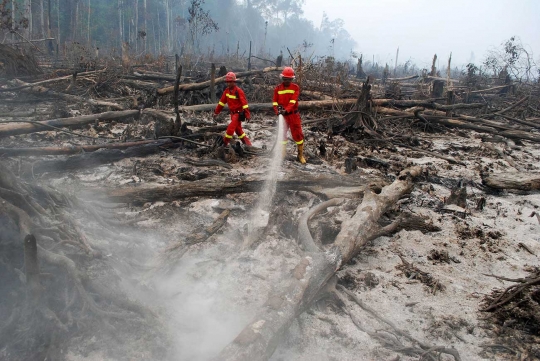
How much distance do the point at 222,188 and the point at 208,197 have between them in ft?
0.72

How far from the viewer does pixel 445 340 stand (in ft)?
8.36

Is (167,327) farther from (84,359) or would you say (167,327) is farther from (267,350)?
(267,350)

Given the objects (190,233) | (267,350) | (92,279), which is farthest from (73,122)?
(267,350)

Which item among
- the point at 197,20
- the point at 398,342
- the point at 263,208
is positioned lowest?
the point at 398,342

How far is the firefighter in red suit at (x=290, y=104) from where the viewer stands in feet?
22.0

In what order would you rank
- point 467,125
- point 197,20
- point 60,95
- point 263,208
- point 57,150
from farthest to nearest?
1. point 197,20
2. point 60,95
3. point 467,125
4. point 57,150
5. point 263,208

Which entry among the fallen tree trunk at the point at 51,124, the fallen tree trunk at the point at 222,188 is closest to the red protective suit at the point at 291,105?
the fallen tree trunk at the point at 222,188

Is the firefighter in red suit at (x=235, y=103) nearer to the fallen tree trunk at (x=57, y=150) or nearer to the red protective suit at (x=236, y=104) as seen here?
the red protective suit at (x=236, y=104)

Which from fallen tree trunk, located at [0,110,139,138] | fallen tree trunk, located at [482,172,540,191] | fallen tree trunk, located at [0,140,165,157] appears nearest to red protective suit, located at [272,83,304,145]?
fallen tree trunk, located at [0,140,165,157]

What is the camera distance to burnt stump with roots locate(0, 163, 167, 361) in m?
2.06

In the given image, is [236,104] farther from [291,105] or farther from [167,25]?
[167,25]

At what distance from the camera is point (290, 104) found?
264 inches

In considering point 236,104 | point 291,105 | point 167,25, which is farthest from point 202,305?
point 167,25

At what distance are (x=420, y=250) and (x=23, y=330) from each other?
3.52m
